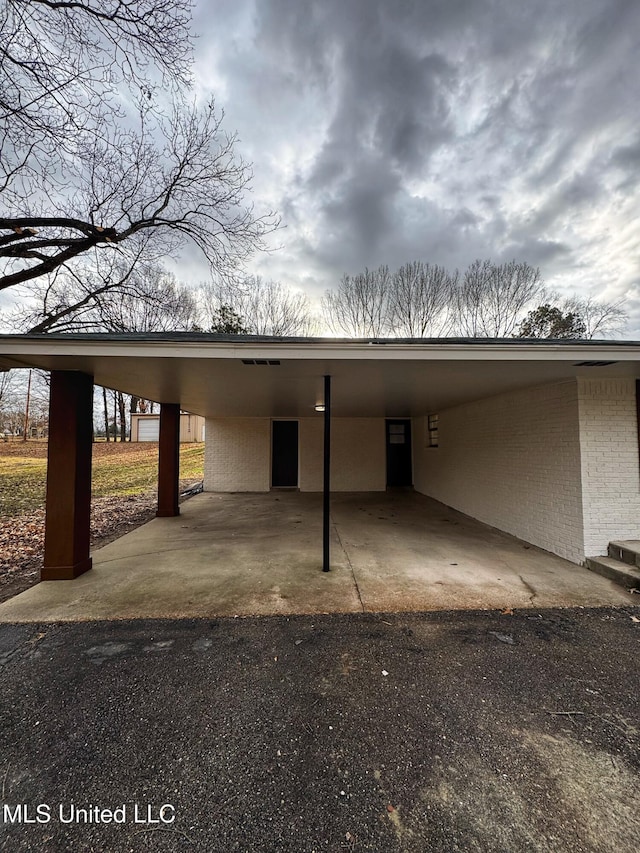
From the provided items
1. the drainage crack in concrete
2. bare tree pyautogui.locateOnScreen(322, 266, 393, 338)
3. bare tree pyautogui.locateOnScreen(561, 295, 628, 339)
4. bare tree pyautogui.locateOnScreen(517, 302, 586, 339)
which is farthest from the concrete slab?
bare tree pyautogui.locateOnScreen(561, 295, 628, 339)

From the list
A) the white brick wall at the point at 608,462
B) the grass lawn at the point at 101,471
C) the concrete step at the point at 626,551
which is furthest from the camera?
the grass lawn at the point at 101,471

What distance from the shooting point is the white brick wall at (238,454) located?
9875 mm

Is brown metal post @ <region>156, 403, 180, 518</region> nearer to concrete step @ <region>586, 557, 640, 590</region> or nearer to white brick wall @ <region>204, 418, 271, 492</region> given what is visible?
white brick wall @ <region>204, 418, 271, 492</region>

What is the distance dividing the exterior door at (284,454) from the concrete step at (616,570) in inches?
287

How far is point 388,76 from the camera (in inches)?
276

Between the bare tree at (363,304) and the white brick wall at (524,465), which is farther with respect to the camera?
the bare tree at (363,304)

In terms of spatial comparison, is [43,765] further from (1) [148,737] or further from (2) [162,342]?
(2) [162,342]

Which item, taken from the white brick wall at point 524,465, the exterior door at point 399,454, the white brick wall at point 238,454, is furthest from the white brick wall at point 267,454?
the white brick wall at point 524,465

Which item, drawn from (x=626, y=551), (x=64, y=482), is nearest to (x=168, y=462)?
(x=64, y=482)

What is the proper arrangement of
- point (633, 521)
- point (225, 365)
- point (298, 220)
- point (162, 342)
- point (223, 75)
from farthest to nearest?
point (298, 220), point (223, 75), point (633, 521), point (225, 365), point (162, 342)

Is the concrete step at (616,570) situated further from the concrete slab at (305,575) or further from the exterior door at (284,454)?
the exterior door at (284,454)

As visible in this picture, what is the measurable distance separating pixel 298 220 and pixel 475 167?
16.1 ft

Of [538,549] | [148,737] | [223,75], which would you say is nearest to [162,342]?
[148,737]

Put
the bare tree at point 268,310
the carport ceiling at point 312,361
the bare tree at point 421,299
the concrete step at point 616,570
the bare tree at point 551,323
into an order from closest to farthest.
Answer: the carport ceiling at point 312,361, the concrete step at point 616,570, the bare tree at point 421,299, the bare tree at point 551,323, the bare tree at point 268,310
